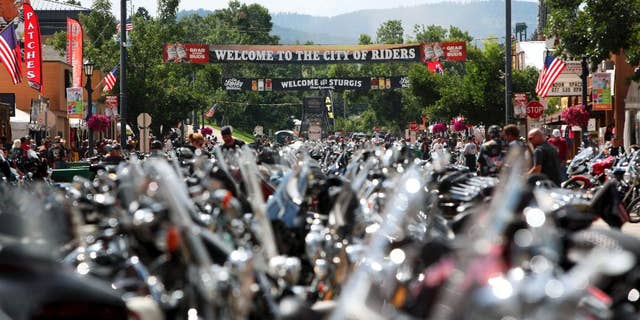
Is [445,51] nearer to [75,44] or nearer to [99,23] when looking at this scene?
[99,23]

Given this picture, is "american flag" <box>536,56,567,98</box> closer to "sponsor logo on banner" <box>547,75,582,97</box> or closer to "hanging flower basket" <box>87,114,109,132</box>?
"sponsor logo on banner" <box>547,75,582,97</box>

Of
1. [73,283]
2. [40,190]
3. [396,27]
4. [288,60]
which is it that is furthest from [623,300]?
[396,27]

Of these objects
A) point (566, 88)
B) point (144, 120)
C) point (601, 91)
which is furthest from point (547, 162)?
point (566, 88)

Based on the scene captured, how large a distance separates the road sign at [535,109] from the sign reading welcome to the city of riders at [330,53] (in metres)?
23.5

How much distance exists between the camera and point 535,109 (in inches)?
1460

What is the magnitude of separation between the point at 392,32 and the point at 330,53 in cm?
8553

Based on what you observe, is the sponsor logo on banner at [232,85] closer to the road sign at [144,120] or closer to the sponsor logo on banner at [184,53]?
the sponsor logo on banner at [184,53]

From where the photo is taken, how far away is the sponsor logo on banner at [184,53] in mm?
57188

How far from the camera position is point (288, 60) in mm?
64062

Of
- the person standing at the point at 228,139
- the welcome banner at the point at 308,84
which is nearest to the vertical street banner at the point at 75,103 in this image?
the person standing at the point at 228,139

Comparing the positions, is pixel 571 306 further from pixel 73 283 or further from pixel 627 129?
pixel 627 129

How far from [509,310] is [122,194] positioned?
4.36 metres

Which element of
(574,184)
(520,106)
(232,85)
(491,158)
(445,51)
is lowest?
(574,184)

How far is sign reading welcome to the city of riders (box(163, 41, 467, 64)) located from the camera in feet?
200
